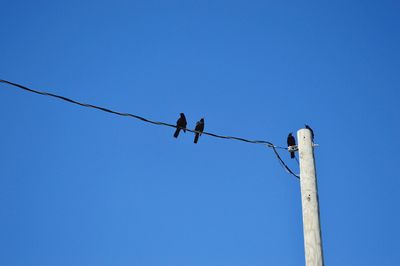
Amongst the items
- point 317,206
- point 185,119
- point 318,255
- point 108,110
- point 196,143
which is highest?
point 185,119

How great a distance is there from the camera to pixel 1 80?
4.80 metres

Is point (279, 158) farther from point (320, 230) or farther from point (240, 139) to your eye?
point (320, 230)

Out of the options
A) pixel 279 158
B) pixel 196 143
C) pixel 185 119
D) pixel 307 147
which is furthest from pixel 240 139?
pixel 185 119

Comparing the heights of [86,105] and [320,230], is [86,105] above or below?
above

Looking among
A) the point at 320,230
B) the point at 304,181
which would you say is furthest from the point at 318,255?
the point at 304,181

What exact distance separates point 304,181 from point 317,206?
303mm

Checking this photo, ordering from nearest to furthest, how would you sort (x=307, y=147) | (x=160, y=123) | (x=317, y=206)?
(x=317, y=206)
(x=307, y=147)
(x=160, y=123)

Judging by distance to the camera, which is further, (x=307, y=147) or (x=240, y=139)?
(x=240, y=139)

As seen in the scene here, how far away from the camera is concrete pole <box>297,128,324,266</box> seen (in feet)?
14.5

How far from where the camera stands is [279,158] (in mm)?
6434

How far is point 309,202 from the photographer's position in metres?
4.71

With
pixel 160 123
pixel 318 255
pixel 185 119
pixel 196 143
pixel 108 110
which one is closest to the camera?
pixel 318 255

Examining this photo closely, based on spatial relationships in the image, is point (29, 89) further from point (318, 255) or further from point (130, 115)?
point (318, 255)

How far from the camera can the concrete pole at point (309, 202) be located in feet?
14.5
